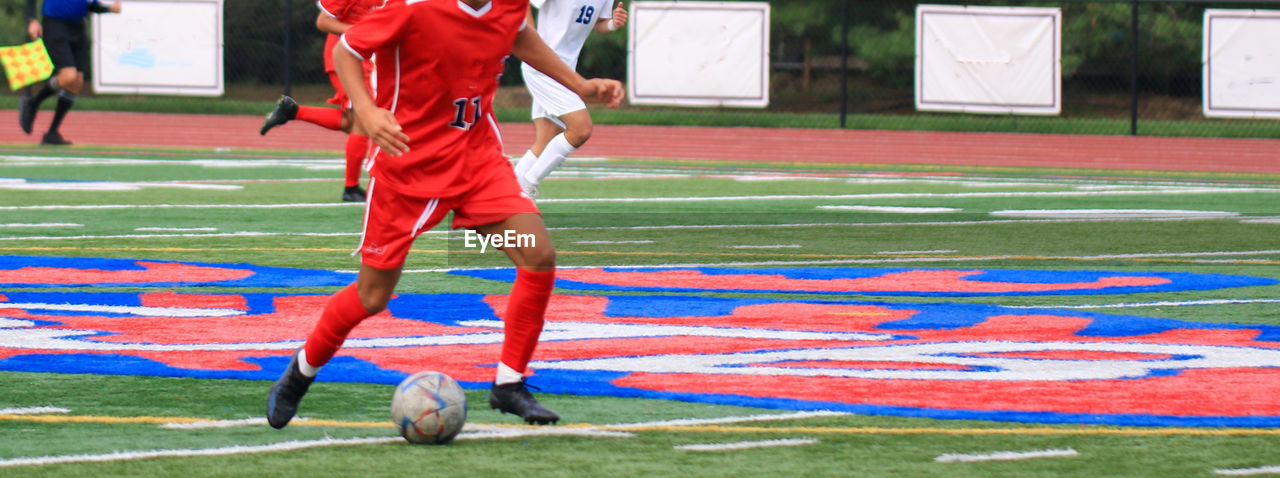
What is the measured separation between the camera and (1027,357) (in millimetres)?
6328

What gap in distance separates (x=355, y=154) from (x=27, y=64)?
10882 mm

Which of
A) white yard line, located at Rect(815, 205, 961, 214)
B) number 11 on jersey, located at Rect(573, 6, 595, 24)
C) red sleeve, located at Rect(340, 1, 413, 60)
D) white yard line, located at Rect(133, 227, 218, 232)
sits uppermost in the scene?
number 11 on jersey, located at Rect(573, 6, 595, 24)

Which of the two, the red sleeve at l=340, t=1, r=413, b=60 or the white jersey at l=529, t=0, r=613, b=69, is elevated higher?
the white jersey at l=529, t=0, r=613, b=69

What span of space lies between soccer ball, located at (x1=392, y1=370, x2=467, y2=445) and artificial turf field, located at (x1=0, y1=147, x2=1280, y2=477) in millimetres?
53

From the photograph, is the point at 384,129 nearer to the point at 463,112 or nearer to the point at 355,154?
the point at 463,112

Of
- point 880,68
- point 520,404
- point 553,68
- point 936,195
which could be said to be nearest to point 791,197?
point 936,195

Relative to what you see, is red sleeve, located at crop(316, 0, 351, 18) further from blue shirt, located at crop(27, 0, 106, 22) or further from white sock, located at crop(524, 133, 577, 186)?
blue shirt, located at crop(27, 0, 106, 22)

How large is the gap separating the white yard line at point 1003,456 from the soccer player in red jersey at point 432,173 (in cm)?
124

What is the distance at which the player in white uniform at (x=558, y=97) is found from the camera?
11.0 m

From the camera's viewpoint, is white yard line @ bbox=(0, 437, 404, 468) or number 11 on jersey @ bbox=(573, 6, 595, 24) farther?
number 11 on jersey @ bbox=(573, 6, 595, 24)

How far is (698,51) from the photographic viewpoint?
2631cm

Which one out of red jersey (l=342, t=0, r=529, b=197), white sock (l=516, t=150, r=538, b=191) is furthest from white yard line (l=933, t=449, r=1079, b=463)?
white sock (l=516, t=150, r=538, b=191)

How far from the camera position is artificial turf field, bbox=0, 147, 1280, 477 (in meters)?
4.75

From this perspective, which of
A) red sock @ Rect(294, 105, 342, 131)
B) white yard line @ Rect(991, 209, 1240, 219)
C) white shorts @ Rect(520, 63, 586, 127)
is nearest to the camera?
red sock @ Rect(294, 105, 342, 131)
